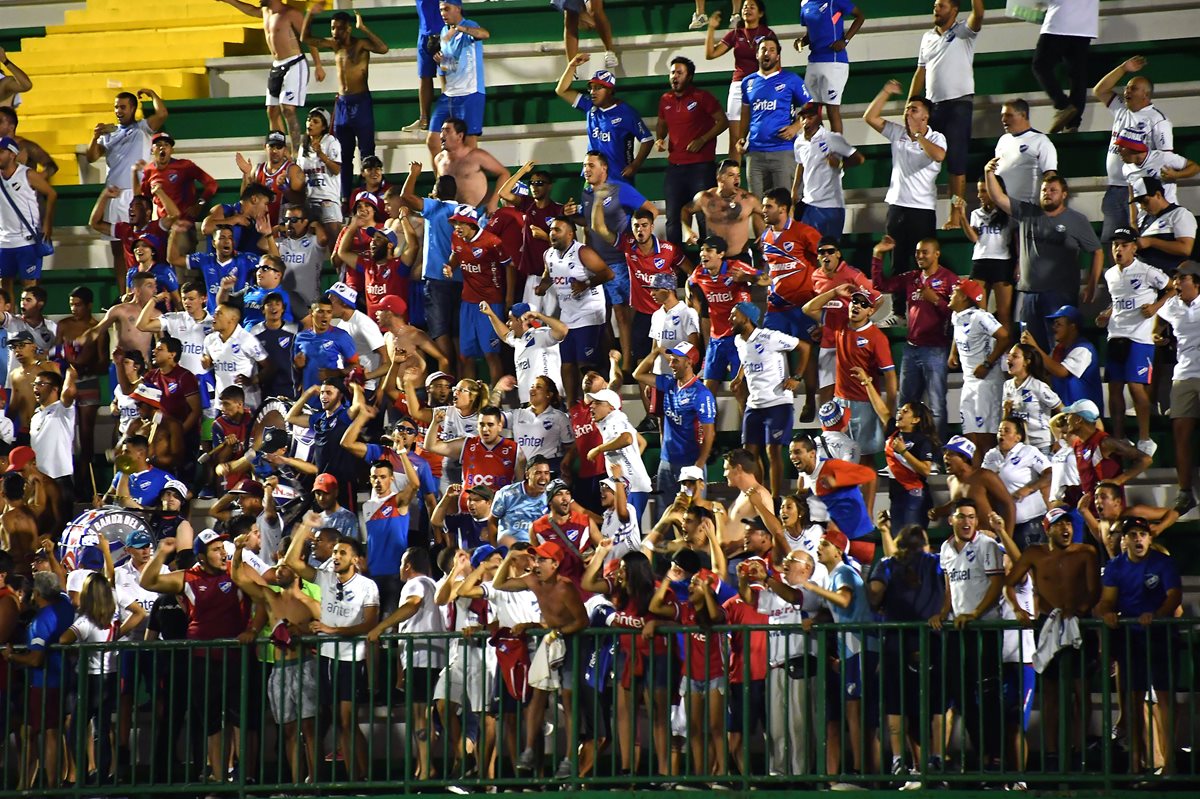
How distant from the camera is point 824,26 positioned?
1638 cm

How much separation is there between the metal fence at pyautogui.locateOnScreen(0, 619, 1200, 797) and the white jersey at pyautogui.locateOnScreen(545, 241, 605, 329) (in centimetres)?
366

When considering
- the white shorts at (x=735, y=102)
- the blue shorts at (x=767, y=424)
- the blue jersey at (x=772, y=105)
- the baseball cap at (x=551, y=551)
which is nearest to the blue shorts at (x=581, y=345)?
the blue shorts at (x=767, y=424)

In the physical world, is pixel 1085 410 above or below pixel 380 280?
below

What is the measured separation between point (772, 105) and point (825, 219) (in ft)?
3.48

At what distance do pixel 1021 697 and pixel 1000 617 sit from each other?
2.21 ft

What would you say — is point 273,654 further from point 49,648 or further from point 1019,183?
point 1019,183

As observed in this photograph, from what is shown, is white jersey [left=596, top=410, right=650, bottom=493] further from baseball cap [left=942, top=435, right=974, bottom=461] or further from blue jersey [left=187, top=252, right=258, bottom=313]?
blue jersey [left=187, top=252, right=258, bottom=313]

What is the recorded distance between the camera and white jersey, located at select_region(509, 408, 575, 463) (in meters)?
14.6

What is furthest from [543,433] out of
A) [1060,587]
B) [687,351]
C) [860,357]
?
[1060,587]

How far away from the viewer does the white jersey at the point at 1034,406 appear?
1363cm

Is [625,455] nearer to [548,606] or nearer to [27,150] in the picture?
[548,606]

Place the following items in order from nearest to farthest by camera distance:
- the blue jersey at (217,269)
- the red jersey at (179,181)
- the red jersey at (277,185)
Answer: the blue jersey at (217,269) < the red jersey at (277,185) < the red jersey at (179,181)

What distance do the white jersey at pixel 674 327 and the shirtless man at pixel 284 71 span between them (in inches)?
183

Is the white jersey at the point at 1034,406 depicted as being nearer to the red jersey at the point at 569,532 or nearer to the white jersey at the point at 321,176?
the red jersey at the point at 569,532
